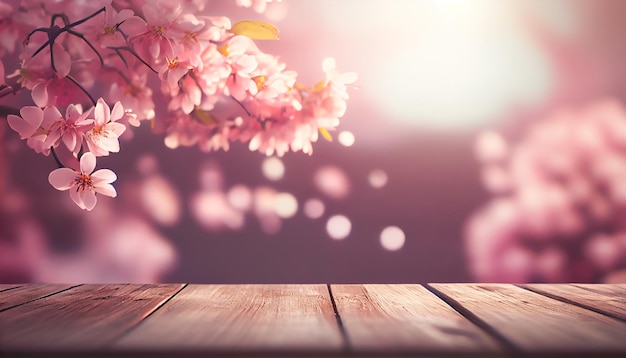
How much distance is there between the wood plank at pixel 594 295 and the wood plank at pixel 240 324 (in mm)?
505

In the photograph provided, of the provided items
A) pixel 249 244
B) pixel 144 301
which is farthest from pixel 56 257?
pixel 144 301

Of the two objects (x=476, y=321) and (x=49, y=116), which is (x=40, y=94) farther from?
(x=476, y=321)

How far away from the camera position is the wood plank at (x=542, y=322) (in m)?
0.75

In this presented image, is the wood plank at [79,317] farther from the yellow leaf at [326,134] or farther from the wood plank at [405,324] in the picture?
the yellow leaf at [326,134]

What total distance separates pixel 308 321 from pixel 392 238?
865 mm

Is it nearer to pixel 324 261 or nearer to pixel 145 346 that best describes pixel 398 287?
pixel 324 261

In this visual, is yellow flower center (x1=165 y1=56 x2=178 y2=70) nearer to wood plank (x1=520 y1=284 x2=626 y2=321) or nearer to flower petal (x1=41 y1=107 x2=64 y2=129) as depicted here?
flower petal (x1=41 y1=107 x2=64 y2=129)

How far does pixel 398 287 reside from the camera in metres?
1.37

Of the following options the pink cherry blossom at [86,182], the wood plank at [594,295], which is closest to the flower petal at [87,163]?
the pink cherry blossom at [86,182]

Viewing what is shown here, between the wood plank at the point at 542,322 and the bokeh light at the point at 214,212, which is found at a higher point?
the bokeh light at the point at 214,212

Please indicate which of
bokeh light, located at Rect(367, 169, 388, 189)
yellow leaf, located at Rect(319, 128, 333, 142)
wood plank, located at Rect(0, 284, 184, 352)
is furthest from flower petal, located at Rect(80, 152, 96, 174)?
bokeh light, located at Rect(367, 169, 388, 189)

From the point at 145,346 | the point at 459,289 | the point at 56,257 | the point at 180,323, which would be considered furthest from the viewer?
the point at 56,257

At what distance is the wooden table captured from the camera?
0.72m

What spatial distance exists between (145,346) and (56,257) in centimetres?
110
